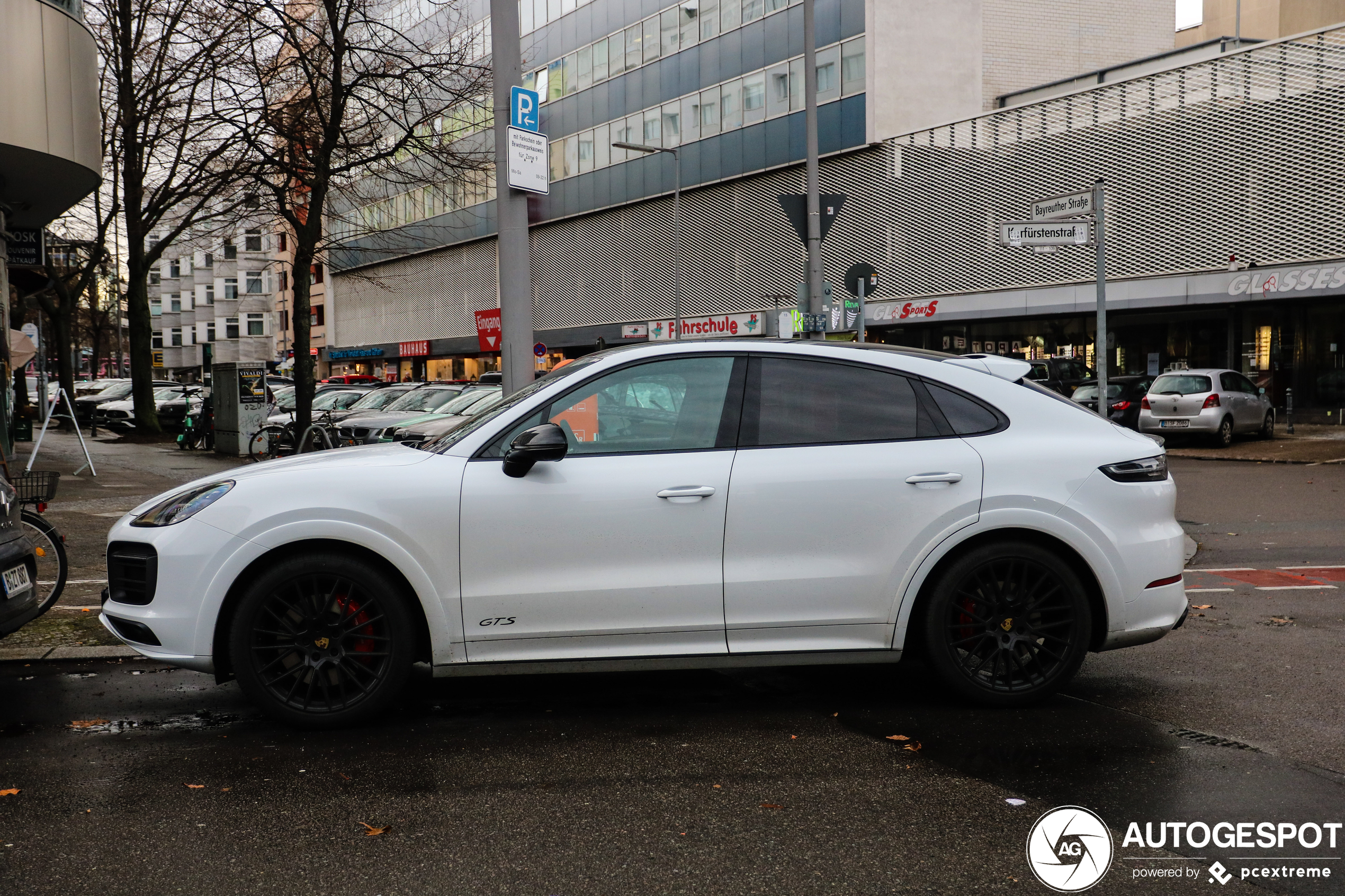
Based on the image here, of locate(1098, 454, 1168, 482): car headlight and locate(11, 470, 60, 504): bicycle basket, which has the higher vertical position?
locate(1098, 454, 1168, 482): car headlight

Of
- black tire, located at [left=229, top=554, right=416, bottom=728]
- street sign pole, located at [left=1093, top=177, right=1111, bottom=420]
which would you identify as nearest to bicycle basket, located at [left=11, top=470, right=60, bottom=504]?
black tire, located at [left=229, top=554, right=416, bottom=728]

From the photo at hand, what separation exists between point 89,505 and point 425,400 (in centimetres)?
→ 814

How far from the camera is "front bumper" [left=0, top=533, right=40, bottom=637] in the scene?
5379 millimetres

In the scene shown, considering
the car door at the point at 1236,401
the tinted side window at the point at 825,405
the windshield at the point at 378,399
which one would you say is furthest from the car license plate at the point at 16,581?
the car door at the point at 1236,401

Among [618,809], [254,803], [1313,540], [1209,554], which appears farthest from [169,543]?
[1313,540]

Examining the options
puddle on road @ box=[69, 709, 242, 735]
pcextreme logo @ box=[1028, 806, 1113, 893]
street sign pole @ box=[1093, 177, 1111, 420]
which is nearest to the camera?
pcextreme logo @ box=[1028, 806, 1113, 893]

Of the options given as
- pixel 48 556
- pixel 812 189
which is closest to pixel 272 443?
pixel 812 189

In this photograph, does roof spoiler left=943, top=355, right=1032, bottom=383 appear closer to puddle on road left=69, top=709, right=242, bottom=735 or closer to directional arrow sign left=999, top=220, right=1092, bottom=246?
puddle on road left=69, top=709, right=242, bottom=735

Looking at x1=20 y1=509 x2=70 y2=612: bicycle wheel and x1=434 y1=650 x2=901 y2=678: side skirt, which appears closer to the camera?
x1=434 y1=650 x2=901 y2=678: side skirt

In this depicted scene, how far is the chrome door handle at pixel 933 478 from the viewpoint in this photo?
5082mm

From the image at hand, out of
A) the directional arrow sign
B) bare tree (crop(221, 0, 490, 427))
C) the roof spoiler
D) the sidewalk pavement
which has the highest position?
bare tree (crop(221, 0, 490, 427))

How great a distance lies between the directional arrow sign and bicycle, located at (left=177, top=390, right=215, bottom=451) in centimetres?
1791

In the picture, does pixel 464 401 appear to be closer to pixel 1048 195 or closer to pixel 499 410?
pixel 499 410

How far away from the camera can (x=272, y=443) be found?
22.8 meters
